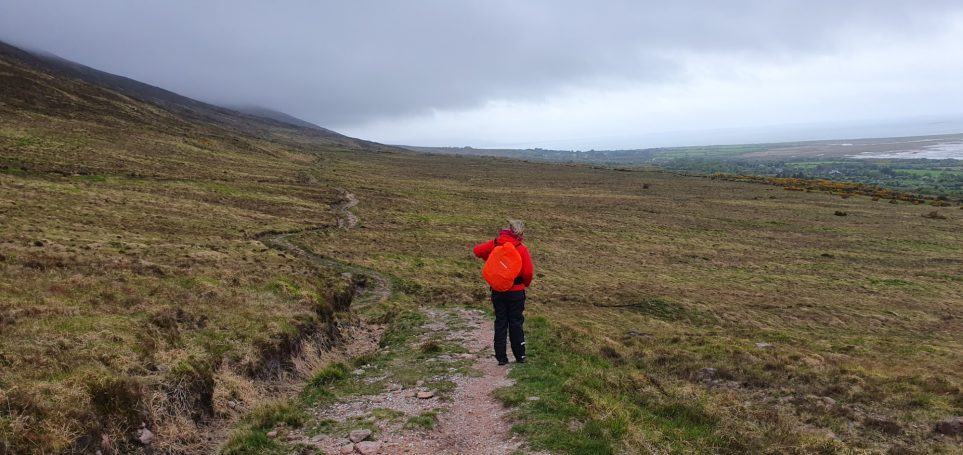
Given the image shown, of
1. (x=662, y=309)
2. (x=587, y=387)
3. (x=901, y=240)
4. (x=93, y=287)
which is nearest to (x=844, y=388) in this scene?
(x=587, y=387)

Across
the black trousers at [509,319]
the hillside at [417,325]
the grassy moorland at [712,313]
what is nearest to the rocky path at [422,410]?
the hillside at [417,325]

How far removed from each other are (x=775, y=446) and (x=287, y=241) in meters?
31.4

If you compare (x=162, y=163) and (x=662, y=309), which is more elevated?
(x=162, y=163)

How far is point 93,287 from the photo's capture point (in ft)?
46.4

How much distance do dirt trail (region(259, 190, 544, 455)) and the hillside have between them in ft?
0.33

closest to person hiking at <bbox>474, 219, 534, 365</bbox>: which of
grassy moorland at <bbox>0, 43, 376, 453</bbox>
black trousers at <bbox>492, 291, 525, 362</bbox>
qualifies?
black trousers at <bbox>492, 291, 525, 362</bbox>

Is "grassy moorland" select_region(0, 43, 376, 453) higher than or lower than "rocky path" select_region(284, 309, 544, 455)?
higher

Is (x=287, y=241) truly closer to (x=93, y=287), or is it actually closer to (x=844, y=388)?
(x=93, y=287)

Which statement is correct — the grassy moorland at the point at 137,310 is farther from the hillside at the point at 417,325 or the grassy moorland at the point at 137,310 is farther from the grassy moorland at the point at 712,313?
the grassy moorland at the point at 712,313

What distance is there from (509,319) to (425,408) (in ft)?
10.6

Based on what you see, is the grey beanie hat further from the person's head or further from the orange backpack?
the orange backpack

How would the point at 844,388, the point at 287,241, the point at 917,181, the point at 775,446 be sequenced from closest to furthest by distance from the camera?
the point at 775,446, the point at 844,388, the point at 287,241, the point at 917,181

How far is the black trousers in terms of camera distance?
Result: 11844 millimetres

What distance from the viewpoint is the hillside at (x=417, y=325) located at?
8.52m
